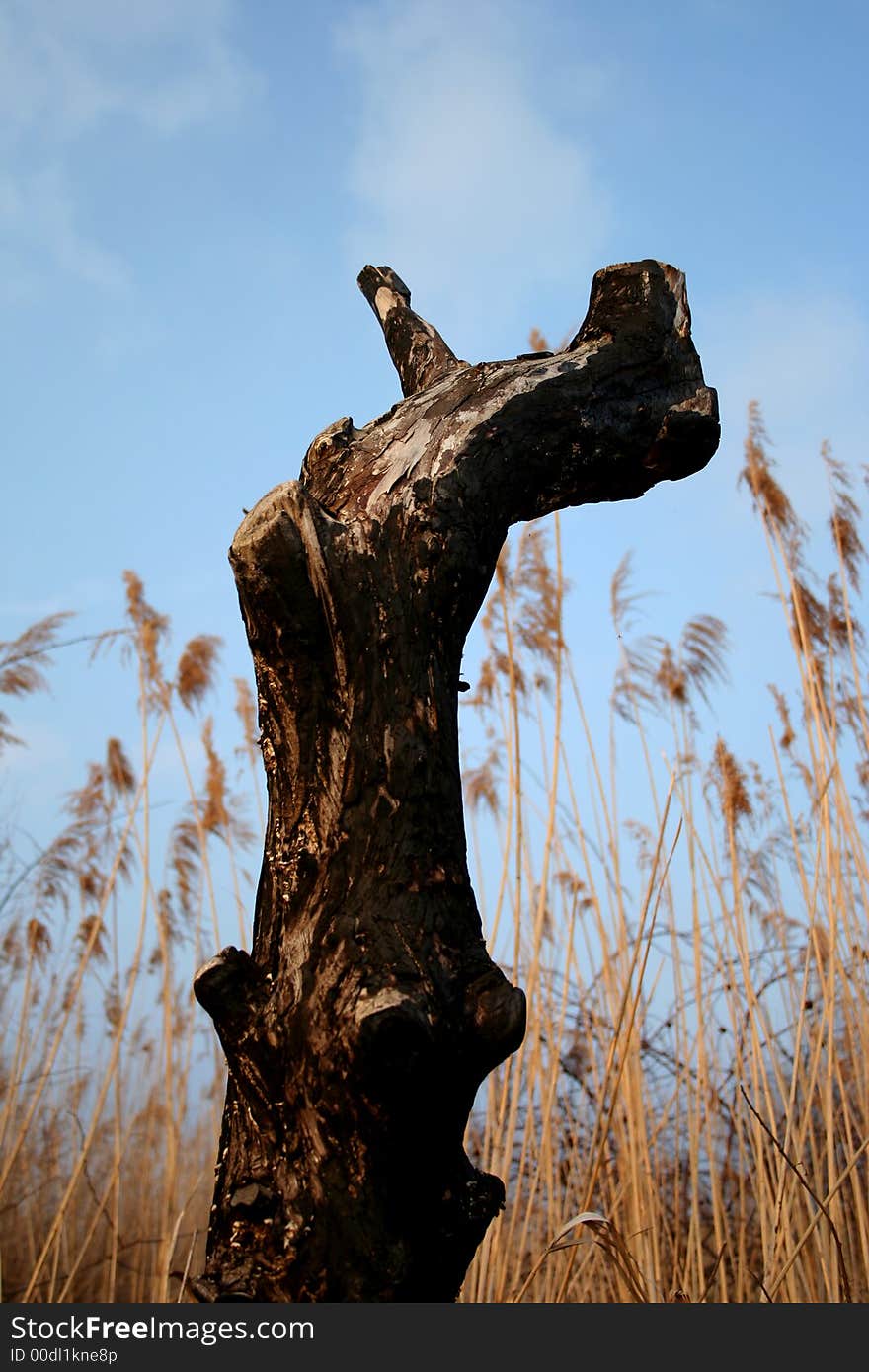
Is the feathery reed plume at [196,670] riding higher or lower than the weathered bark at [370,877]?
higher

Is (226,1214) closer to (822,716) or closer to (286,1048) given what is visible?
(286,1048)

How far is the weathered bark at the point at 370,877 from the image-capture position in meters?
0.80

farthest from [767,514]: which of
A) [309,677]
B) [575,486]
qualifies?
[309,677]

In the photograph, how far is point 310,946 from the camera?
2.78ft

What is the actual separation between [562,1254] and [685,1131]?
32.1 inches

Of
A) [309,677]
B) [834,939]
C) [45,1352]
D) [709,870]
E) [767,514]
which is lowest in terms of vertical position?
[45,1352]

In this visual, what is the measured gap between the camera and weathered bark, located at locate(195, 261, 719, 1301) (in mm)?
802

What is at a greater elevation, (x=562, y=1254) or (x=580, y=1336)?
(x=562, y=1254)

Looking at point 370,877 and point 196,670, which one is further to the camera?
point 196,670

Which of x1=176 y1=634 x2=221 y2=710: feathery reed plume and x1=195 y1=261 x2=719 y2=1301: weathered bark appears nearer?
x1=195 y1=261 x2=719 y2=1301: weathered bark

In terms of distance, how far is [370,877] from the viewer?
2.87ft

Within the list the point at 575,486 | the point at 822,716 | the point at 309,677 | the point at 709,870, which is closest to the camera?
the point at 309,677

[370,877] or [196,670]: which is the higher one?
[196,670]

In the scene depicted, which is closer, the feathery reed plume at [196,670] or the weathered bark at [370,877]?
the weathered bark at [370,877]
